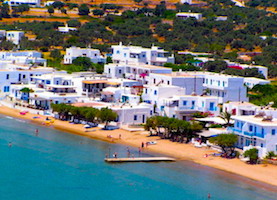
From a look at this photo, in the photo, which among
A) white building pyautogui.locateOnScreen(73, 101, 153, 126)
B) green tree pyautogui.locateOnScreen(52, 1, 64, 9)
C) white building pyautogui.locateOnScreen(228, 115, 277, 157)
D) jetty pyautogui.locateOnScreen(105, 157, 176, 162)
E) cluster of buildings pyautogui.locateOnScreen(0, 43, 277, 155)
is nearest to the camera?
white building pyautogui.locateOnScreen(228, 115, 277, 157)

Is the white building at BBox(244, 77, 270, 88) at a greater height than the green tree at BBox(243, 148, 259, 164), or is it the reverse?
the white building at BBox(244, 77, 270, 88)

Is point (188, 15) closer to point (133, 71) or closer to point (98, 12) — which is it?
point (98, 12)

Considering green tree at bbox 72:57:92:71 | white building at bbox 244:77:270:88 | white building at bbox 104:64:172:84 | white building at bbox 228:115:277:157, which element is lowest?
white building at bbox 228:115:277:157

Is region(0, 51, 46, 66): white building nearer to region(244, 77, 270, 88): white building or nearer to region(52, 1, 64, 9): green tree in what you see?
region(244, 77, 270, 88): white building

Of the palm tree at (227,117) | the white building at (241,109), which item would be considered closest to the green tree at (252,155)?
the palm tree at (227,117)

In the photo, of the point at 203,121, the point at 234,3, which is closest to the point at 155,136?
the point at 203,121

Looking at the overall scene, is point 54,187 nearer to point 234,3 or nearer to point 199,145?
point 199,145

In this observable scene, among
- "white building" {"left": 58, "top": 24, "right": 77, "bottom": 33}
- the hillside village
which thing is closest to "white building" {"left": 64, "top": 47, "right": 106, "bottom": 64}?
the hillside village

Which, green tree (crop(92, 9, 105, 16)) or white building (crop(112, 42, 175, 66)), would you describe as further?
green tree (crop(92, 9, 105, 16))
